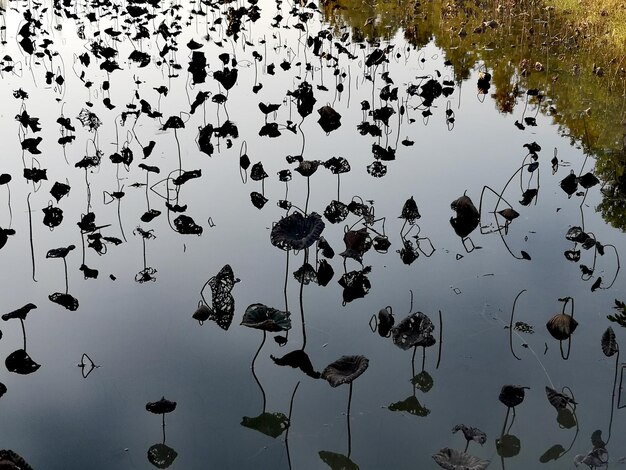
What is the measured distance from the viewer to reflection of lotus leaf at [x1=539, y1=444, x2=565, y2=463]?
308cm

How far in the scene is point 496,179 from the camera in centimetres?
596

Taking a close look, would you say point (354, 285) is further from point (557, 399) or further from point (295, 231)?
point (557, 399)

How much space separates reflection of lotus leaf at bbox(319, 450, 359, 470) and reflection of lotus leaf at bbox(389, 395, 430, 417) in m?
0.38

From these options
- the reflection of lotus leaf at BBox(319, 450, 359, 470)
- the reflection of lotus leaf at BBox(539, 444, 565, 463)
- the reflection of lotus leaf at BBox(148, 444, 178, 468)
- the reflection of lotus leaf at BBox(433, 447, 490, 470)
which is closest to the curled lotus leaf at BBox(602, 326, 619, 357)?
the reflection of lotus leaf at BBox(539, 444, 565, 463)

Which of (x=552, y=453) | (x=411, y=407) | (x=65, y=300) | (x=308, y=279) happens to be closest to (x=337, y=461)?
(x=411, y=407)

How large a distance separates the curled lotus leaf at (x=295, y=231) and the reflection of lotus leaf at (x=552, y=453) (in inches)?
53.1

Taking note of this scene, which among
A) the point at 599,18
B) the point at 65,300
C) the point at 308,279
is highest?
the point at 599,18

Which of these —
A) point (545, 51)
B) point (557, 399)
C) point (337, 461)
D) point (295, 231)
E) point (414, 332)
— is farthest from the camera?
point (545, 51)

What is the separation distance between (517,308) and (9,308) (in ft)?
8.56

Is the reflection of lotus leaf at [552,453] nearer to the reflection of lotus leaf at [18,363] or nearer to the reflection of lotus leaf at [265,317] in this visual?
the reflection of lotus leaf at [265,317]

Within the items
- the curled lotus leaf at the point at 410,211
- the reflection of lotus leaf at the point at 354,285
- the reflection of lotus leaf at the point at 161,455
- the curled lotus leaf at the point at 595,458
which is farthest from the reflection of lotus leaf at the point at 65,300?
the curled lotus leaf at the point at 595,458

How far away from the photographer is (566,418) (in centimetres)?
331

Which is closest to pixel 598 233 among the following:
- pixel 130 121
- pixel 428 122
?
pixel 428 122

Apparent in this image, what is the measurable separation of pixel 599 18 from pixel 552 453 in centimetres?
868
